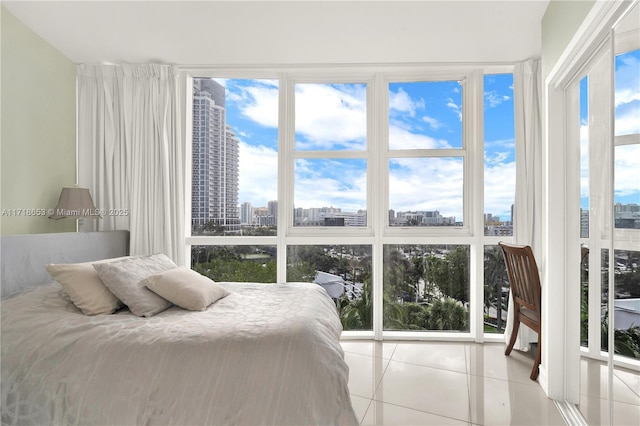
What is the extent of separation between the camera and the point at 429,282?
136 inches

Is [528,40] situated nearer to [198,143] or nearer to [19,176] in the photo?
[198,143]

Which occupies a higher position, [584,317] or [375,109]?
[375,109]

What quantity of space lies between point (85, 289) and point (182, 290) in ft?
1.67

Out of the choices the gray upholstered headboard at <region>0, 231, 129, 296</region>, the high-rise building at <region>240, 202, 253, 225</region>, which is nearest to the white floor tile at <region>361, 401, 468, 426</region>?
the high-rise building at <region>240, 202, 253, 225</region>

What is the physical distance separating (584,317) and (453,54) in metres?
Result: 2.23

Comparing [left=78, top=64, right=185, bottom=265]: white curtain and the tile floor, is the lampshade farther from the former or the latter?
the tile floor

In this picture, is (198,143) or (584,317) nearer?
(584,317)

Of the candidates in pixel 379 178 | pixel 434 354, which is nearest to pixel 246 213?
pixel 379 178

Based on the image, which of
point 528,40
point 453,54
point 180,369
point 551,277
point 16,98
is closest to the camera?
point 180,369

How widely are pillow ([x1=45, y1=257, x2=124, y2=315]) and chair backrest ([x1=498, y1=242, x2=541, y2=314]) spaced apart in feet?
8.87

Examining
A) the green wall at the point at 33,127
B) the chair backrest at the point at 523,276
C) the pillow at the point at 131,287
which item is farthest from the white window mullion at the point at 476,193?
the green wall at the point at 33,127

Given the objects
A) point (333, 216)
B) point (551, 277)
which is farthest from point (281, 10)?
point (551, 277)

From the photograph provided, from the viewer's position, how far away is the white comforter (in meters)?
1.36

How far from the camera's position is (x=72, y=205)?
2.75 meters
